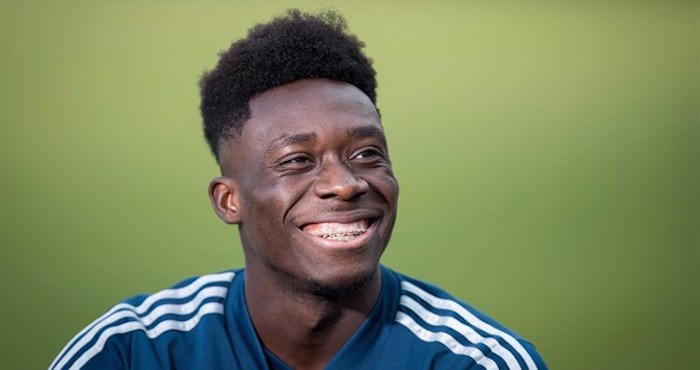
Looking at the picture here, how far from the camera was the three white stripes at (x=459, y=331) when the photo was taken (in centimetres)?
191

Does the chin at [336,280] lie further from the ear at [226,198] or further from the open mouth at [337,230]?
the ear at [226,198]

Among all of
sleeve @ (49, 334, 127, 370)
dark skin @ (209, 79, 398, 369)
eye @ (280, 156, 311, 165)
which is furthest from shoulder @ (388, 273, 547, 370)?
sleeve @ (49, 334, 127, 370)

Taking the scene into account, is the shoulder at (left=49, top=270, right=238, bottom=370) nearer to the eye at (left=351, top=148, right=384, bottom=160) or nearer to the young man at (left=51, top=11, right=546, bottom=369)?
the young man at (left=51, top=11, right=546, bottom=369)

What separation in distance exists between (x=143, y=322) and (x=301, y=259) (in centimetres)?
43

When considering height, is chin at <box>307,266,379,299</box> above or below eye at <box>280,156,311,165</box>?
below

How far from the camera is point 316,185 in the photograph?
1.81 metres

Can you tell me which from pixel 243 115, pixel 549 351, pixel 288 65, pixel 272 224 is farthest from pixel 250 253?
pixel 549 351

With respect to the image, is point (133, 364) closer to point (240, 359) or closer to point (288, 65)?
point (240, 359)

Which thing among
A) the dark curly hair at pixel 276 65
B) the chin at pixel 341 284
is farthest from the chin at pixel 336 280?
the dark curly hair at pixel 276 65

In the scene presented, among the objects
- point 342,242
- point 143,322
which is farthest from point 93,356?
point 342,242

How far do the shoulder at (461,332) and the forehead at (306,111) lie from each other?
1.48ft

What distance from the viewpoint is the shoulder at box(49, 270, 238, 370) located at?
1.85 metres

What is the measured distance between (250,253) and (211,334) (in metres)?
0.20

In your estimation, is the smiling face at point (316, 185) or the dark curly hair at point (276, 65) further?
the dark curly hair at point (276, 65)
